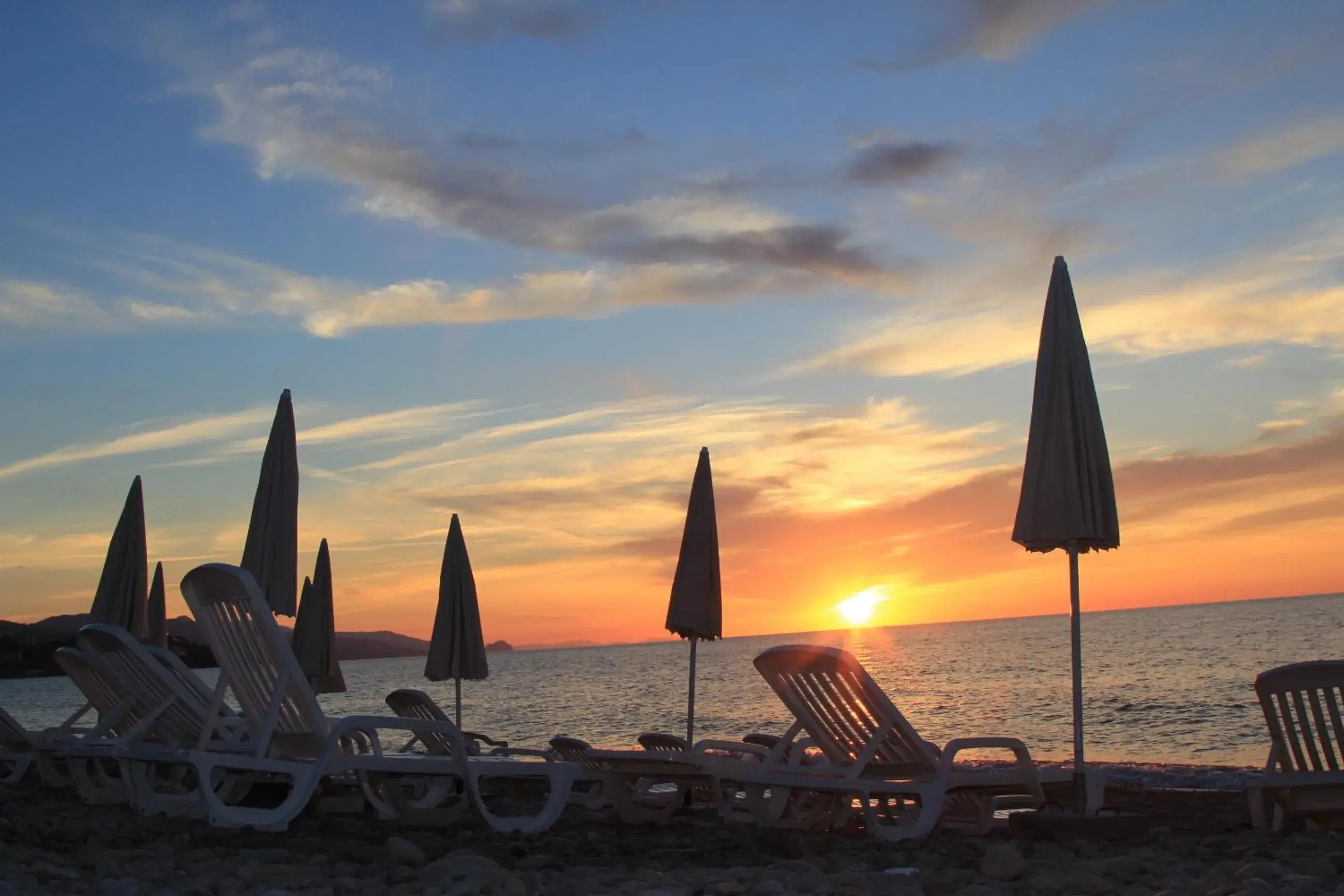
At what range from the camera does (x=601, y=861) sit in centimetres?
543

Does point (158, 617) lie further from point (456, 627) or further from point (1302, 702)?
point (1302, 702)

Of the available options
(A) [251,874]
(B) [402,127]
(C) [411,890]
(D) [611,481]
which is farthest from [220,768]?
(D) [611,481]

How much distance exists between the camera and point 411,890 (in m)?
4.21

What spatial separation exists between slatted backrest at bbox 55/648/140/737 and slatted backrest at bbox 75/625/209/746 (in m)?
0.57

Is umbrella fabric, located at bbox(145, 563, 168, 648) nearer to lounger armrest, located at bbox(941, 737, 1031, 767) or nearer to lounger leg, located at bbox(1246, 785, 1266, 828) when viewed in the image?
lounger armrest, located at bbox(941, 737, 1031, 767)

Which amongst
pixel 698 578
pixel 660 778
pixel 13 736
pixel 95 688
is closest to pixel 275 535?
pixel 95 688

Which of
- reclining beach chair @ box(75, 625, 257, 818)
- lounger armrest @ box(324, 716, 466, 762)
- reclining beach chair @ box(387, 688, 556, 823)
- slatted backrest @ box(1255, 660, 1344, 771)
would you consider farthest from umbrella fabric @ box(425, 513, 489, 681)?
slatted backrest @ box(1255, 660, 1344, 771)

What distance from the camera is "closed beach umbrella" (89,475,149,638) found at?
1073 cm

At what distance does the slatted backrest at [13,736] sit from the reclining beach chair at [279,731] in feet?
9.25

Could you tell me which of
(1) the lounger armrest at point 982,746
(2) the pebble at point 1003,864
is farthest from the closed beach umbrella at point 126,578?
(2) the pebble at point 1003,864

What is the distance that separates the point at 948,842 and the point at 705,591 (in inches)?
162

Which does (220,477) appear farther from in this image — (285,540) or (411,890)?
(411,890)

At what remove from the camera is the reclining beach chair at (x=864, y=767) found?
630cm

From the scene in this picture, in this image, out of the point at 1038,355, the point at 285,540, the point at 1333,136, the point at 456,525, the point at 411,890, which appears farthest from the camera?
the point at 1333,136
